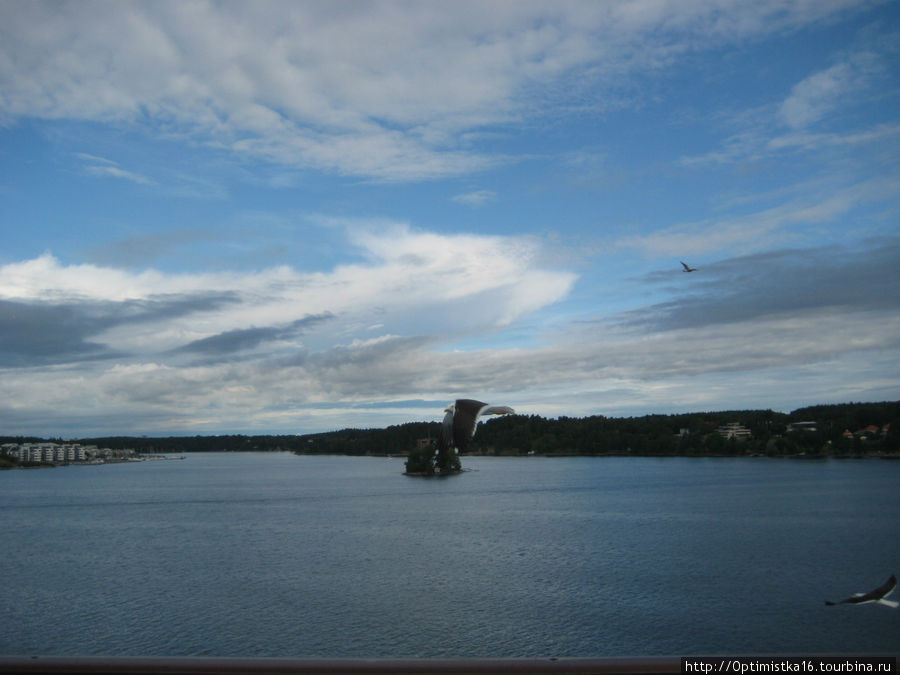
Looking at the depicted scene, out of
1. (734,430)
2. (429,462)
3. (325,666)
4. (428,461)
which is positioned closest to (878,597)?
(325,666)

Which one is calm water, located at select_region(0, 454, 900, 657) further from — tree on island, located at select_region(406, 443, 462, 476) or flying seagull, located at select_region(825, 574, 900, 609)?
tree on island, located at select_region(406, 443, 462, 476)

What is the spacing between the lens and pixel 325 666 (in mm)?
3277

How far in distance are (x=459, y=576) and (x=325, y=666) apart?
110ft

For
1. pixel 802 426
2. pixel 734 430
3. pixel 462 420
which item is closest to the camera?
pixel 462 420

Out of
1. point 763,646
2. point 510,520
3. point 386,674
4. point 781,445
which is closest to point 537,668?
point 386,674

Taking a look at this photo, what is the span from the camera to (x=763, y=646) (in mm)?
23750

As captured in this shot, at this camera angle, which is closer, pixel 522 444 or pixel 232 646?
pixel 232 646

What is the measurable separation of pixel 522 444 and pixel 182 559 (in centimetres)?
15650

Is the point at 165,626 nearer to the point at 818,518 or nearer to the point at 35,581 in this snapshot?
the point at 35,581

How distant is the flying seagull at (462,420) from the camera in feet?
47.2

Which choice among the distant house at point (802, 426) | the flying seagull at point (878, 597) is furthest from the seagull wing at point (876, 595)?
the distant house at point (802, 426)

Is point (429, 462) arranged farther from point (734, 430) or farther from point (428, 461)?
point (734, 430)

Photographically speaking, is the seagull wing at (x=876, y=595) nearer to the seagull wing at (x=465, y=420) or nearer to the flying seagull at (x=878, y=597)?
the flying seagull at (x=878, y=597)

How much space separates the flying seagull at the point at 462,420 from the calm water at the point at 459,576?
9.94 meters
